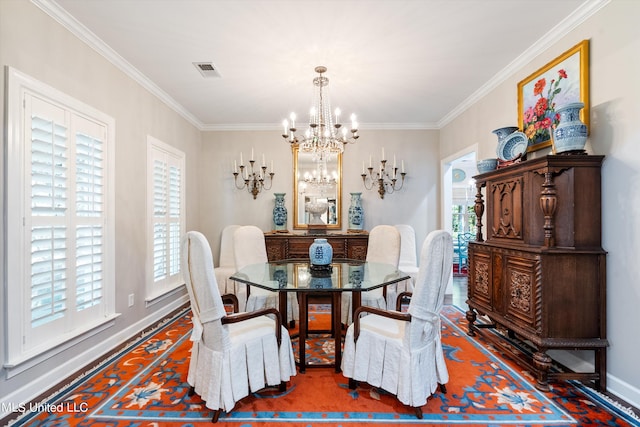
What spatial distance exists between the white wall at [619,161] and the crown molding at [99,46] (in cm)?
380

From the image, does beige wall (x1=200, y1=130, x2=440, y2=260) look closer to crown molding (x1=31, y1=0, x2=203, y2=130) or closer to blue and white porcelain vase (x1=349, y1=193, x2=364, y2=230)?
blue and white porcelain vase (x1=349, y1=193, x2=364, y2=230)

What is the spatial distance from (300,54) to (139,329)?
126 inches

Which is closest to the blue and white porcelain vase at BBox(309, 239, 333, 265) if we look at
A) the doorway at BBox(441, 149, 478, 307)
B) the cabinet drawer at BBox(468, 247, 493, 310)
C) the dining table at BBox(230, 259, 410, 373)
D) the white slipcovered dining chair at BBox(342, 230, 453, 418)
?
the dining table at BBox(230, 259, 410, 373)

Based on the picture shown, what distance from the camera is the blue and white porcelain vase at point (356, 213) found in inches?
176

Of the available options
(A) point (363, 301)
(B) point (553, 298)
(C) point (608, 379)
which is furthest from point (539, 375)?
(A) point (363, 301)

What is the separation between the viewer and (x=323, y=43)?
2.47 meters

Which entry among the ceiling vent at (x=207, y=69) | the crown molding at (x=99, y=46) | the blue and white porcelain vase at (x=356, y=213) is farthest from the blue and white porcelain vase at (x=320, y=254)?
the crown molding at (x=99, y=46)

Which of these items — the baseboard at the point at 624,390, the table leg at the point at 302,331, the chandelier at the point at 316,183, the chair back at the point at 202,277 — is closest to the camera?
the chair back at the point at 202,277

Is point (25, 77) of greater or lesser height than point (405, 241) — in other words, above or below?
above

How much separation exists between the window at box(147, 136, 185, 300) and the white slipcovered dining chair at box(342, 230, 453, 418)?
2.53 m

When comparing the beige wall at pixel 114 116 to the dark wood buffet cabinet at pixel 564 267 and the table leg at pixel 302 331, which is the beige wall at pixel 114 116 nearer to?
the table leg at pixel 302 331

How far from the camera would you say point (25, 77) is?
1.86 meters

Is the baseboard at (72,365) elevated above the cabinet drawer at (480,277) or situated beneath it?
situated beneath

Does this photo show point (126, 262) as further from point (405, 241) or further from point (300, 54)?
point (405, 241)
